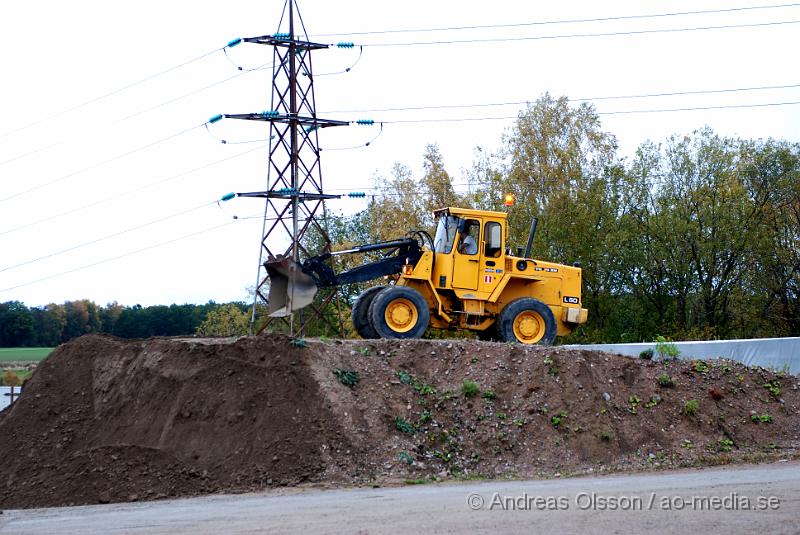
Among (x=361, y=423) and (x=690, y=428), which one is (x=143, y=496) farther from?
(x=690, y=428)

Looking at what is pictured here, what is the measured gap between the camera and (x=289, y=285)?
66.4 ft

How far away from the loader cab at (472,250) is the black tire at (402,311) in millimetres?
939

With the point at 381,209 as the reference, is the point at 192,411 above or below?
below

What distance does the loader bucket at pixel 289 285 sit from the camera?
66.4 feet

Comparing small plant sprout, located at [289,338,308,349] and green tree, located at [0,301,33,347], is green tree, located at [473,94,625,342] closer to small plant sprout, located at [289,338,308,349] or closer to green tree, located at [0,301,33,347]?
small plant sprout, located at [289,338,308,349]

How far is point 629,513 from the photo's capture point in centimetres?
1109

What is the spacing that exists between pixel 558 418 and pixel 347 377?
3.80m

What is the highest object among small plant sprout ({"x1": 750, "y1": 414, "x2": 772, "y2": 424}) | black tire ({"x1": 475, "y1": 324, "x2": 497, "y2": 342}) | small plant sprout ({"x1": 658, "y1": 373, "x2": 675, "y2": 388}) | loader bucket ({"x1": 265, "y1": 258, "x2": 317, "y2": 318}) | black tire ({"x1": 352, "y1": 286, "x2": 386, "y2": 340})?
loader bucket ({"x1": 265, "y1": 258, "x2": 317, "y2": 318})

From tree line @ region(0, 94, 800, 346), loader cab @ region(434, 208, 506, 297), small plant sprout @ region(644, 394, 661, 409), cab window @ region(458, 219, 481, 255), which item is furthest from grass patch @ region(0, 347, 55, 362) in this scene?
small plant sprout @ region(644, 394, 661, 409)

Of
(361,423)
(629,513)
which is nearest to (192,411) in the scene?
(361,423)

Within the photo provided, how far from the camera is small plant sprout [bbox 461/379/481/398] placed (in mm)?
17047

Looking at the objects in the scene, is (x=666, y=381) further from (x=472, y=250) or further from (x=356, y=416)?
(x=356, y=416)

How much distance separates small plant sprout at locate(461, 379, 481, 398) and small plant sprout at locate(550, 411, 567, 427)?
141cm

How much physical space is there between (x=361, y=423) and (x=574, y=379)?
13.7 feet
